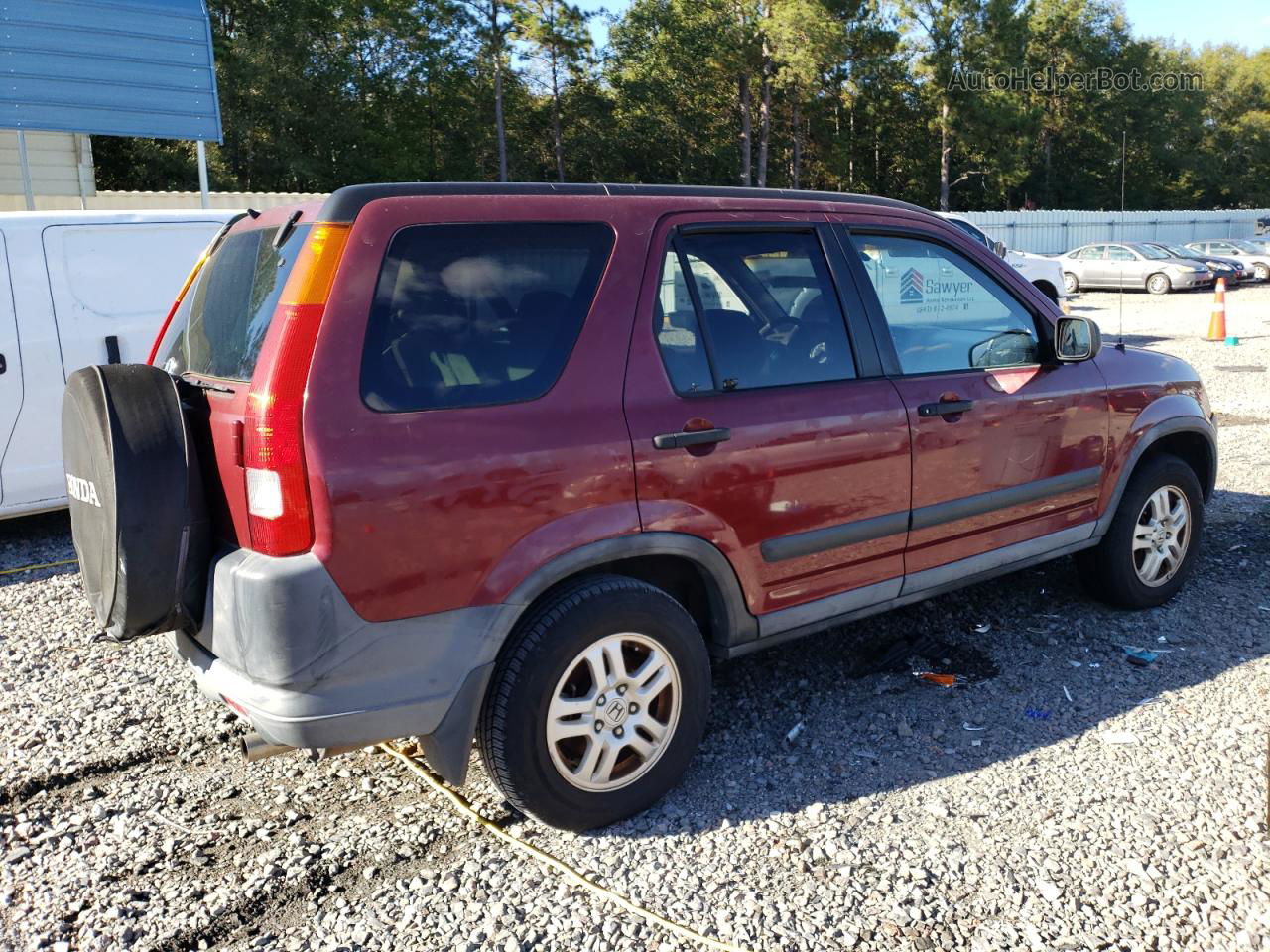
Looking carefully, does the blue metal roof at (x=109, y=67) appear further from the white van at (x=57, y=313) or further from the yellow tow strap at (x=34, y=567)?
the yellow tow strap at (x=34, y=567)

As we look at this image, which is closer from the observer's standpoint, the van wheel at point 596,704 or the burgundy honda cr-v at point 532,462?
the burgundy honda cr-v at point 532,462

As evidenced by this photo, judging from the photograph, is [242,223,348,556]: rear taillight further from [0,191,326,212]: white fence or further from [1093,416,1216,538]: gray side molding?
[0,191,326,212]: white fence

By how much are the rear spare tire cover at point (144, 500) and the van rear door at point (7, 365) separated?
3.83 metres

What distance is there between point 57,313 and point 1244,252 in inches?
1372

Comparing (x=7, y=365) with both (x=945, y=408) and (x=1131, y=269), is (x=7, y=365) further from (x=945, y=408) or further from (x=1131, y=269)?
(x=1131, y=269)

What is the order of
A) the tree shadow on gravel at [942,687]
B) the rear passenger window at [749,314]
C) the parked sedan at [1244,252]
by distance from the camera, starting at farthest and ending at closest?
the parked sedan at [1244,252] → the tree shadow on gravel at [942,687] → the rear passenger window at [749,314]

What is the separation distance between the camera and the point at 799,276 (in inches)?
150

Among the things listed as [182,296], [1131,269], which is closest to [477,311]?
[182,296]

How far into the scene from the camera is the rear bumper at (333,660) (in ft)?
8.98

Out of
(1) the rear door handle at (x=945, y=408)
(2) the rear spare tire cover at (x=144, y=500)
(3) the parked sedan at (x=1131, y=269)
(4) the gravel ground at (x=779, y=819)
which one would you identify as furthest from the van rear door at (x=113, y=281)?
(3) the parked sedan at (x=1131, y=269)

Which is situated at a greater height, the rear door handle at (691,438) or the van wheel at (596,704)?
the rear door handle at (691,438)

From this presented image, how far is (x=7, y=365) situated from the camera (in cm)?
627

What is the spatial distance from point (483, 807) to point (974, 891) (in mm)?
1527

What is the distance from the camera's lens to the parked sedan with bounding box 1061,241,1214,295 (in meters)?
27.7
